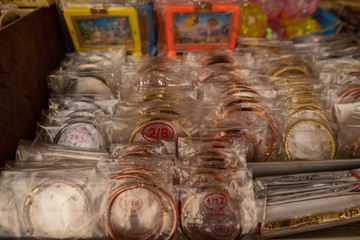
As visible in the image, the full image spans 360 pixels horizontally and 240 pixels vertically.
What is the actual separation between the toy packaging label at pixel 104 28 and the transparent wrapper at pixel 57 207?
1.17 meters

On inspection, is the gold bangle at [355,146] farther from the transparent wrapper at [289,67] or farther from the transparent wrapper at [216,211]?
the transparent wrapper at [216,211]

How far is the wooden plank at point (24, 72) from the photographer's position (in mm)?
1222

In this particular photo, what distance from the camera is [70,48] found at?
193 centimetres

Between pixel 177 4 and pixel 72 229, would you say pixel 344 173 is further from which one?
pixel 177 4

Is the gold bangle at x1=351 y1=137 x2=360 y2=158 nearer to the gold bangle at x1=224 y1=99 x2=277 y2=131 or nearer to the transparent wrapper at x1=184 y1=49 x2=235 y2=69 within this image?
the gold bangle at x1=224 y1=99 x2=277 y2=131

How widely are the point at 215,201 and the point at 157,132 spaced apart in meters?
0.47

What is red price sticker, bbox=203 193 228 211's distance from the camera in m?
0.98

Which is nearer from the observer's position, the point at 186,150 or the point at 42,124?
the point at 186,150

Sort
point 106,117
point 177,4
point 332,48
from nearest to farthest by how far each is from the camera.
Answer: point 106,117 → point 177,4 → point 332,48

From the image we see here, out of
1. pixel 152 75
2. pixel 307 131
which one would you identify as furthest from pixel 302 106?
pixel 152 75

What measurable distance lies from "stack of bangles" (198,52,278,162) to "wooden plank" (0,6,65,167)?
109 cm

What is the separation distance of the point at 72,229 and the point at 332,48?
2.20 m

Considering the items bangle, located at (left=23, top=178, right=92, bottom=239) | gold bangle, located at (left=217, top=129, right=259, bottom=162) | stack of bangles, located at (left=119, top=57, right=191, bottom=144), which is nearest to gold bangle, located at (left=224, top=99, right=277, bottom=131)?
gold bangle, located at (left=217, top=129, right=259, bottom=162)

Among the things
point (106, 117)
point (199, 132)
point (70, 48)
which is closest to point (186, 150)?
point (199, 132)
